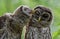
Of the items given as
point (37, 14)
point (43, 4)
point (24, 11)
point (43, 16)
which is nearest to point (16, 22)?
point (24, 11)

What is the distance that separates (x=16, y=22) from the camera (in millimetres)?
5004

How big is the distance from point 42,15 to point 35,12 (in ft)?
0.38

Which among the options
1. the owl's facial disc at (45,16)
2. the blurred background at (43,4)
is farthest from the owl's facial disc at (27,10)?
the blurred background at (43,4)

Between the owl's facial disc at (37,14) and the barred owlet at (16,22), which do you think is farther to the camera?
the owl's facial disc at (37,14)

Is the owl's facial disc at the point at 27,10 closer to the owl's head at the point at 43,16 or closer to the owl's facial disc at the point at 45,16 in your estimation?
the owl's head at the point at 43,16

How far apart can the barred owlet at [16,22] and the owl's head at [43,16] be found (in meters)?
0.12

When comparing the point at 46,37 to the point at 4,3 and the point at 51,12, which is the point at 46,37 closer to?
the point at 51,12

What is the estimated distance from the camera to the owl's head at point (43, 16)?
514cm

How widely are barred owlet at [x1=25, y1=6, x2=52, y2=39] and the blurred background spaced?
0.10 m

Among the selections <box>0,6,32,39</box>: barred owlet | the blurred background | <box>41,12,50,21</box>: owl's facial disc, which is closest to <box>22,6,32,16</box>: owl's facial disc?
<box>0,6,32,39</box>: barred owlet

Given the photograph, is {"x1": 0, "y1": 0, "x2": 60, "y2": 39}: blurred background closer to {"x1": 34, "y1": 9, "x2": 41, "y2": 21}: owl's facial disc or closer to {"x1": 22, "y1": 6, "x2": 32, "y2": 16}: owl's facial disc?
{"x1": 34, "y1": 9, "x2": 41, "y2": 21}: owl's facial disc

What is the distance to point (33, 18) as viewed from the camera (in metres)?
5.15

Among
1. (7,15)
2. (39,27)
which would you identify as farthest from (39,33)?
(7,15)

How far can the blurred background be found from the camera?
5.36 meters
